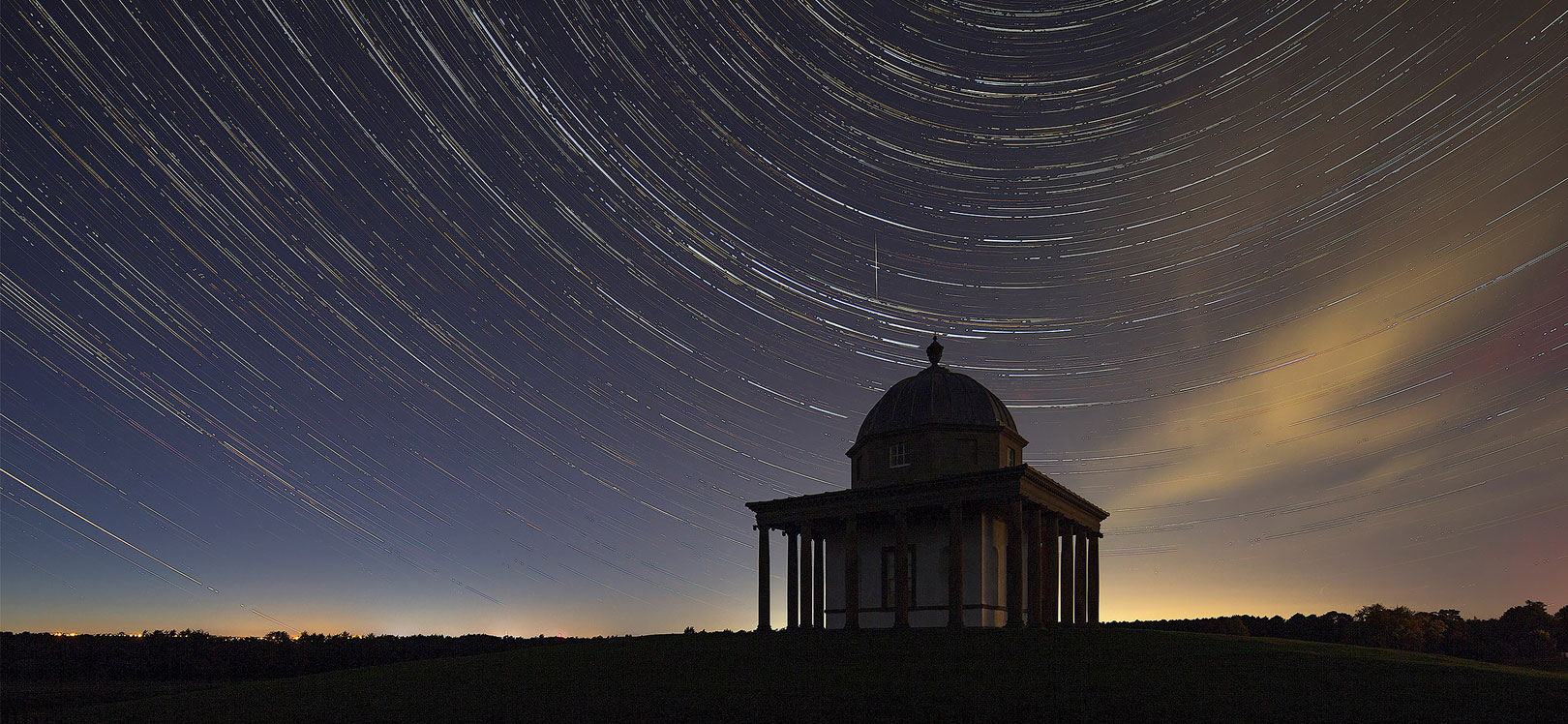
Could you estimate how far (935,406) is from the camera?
3481 cm

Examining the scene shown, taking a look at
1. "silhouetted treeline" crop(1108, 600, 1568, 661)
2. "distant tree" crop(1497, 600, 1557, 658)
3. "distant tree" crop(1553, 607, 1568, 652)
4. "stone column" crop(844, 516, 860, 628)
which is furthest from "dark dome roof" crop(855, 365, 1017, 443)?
"distant tree" crop(1553, 607, 1568, 652)

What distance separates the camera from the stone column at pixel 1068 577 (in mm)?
34741

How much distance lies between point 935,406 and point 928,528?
14.2 feet

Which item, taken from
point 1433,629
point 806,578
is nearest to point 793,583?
point 806,578

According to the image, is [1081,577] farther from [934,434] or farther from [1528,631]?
[1528,631]

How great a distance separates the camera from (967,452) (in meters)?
34.2

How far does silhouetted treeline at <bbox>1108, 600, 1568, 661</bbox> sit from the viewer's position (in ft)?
199

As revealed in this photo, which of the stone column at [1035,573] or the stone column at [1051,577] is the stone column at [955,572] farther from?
the stone column at [1051,577]

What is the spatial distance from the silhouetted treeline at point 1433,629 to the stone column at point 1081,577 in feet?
88.7

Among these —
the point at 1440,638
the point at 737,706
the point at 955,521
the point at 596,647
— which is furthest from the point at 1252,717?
the point at 1440,638

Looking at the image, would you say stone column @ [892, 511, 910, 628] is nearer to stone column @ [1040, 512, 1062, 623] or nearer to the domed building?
the domed building

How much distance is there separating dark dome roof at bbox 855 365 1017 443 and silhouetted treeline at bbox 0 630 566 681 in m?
42.0

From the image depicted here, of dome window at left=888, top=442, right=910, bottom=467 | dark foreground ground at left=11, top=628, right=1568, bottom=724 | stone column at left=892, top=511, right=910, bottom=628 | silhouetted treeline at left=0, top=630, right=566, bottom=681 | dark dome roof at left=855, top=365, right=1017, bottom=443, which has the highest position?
dark dome roof at left=855, top=365, right=1017, bottom=443

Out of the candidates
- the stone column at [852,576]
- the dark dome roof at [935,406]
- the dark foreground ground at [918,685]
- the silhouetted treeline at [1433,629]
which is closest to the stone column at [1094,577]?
the dark dome roof at [935,406]
